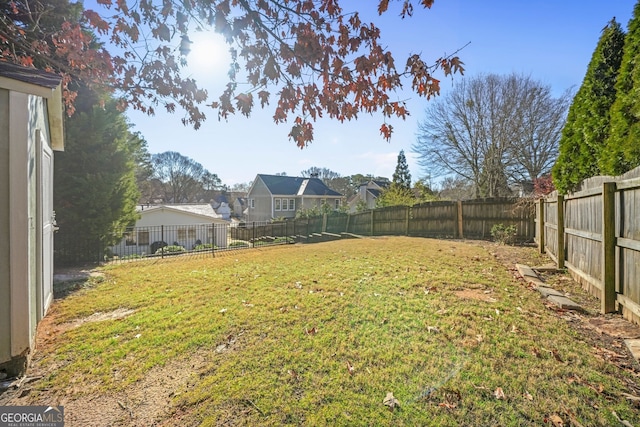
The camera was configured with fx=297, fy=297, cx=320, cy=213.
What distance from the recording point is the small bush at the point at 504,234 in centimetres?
1048

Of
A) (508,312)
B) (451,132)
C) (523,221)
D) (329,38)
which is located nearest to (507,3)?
(329,38)

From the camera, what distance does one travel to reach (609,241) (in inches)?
147

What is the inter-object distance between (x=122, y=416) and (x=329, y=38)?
3.81m

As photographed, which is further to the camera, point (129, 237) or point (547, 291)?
point (129, 237)

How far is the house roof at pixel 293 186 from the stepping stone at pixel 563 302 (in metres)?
28.3

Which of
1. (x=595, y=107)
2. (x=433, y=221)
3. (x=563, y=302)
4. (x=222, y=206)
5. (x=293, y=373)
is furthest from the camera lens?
(x=222, y=206)

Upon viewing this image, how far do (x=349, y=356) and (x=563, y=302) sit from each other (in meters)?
3.29

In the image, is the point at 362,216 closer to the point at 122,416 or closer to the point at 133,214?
the point at 133,214

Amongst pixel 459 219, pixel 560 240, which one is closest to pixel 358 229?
pixel 459 219

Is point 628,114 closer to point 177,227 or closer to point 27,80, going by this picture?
point 27,80

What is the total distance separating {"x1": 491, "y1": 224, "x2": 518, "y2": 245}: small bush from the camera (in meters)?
10.5

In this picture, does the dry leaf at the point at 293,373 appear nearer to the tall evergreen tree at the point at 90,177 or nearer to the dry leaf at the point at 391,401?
the dry leaf at the point at 391,401

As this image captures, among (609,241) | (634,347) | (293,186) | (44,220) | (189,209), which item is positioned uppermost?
(293,186)

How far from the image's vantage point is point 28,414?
236cm
